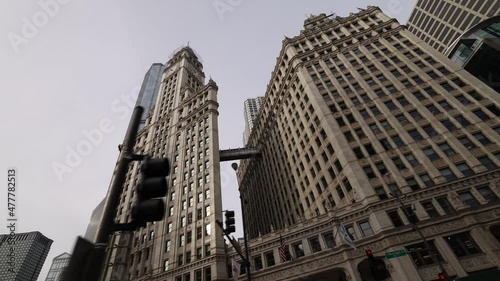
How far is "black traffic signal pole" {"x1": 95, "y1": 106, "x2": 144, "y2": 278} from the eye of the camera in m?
3.63

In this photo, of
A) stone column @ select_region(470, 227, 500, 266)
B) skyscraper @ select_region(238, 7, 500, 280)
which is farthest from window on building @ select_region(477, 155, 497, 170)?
stone column @ select_region(470, 227, 500, 266)

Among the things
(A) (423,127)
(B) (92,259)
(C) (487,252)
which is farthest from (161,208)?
(A) (423,127)

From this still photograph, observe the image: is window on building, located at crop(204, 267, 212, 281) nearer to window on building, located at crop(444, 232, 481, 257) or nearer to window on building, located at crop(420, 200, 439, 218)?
window on building, located at crop(420, 200, 439, 218)

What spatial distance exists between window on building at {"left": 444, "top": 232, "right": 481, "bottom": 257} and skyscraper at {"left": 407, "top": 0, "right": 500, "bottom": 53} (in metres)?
68.1

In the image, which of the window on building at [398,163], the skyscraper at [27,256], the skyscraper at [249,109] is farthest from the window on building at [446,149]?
the skyscraper at [27,256]

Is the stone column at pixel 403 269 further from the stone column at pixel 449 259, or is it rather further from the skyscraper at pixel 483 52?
the skyscraper at pixel 483 52

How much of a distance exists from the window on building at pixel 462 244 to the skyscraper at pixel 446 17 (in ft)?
224

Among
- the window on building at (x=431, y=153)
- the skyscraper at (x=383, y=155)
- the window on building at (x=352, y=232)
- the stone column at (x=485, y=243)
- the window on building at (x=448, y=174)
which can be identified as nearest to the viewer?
the stone column at (x=485, y=243)

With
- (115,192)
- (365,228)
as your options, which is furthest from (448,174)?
(115,192)

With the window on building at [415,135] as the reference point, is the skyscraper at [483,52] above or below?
above

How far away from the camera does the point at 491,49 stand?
5456 centimetres

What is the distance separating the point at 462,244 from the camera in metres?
30.7

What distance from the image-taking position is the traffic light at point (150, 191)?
13.4 ft

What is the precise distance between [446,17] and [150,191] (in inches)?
4357
